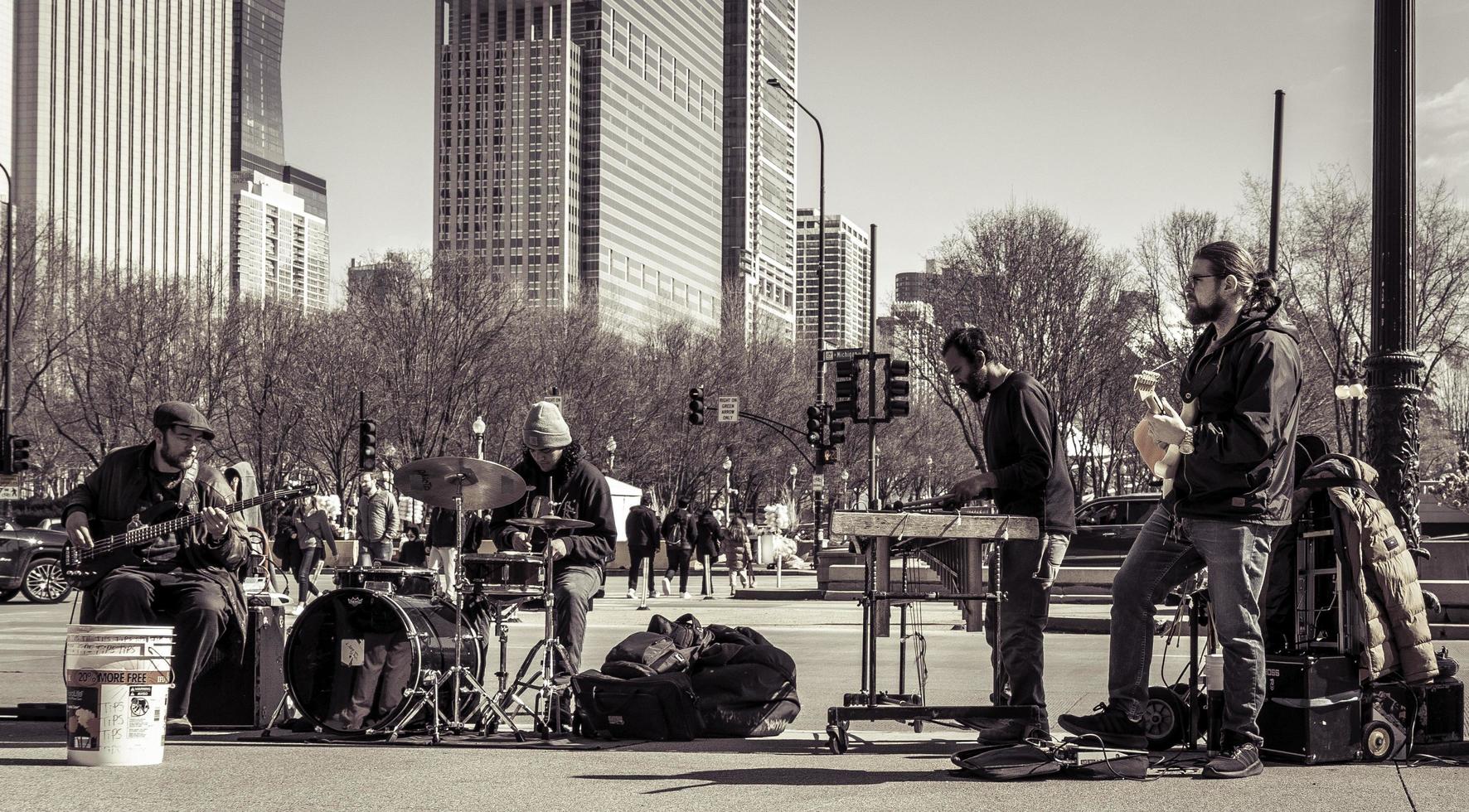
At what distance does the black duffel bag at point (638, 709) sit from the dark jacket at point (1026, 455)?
2016 millimetres

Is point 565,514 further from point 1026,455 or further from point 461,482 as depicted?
point 1026,455

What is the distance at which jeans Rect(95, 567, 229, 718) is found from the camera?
7898mm

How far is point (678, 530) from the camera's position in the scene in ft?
96.0

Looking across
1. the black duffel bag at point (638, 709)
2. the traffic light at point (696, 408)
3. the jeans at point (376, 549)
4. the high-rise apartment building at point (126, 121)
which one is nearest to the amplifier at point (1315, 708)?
the black duffel bag at point (638, 709)

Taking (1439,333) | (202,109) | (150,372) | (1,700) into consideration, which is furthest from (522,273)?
(1,700)

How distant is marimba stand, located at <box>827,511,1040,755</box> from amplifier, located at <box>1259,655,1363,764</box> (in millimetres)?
1131

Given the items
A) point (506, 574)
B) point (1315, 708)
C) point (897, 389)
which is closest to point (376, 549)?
point (897, 389)

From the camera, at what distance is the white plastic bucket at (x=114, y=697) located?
704 centimetres

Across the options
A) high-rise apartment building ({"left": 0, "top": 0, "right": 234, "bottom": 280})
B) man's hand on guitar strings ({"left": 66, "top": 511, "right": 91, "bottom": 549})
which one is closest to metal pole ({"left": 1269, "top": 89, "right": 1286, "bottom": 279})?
man's hand on guitar strings ({"left": 66, "top": 511, "right": 91, "bottom": 549})

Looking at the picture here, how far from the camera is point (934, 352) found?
4666cm

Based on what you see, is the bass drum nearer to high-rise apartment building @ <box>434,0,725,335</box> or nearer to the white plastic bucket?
the white plastic bucket

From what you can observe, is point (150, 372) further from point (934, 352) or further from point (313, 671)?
point (313, 671)

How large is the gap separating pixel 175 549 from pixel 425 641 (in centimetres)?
155

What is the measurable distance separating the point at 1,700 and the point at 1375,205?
1047 cm
